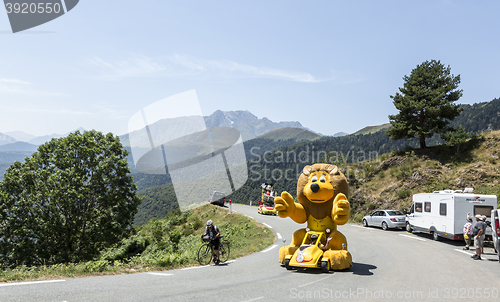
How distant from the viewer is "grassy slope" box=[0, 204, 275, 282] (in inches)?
342

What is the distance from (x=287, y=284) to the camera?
788 cm

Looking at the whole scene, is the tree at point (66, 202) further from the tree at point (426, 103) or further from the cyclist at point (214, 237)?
the tree at point (426, 103)

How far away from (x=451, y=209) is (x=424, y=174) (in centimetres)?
1619

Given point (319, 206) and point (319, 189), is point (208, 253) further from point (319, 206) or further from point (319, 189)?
point (319, 189)

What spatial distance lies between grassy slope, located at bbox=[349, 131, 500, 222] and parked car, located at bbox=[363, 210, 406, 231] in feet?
15.8

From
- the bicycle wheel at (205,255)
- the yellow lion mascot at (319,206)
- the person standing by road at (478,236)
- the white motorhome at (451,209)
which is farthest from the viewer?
the white motorhome at (451,209)

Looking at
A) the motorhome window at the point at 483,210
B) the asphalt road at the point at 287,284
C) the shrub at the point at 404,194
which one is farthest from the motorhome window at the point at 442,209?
the shrub at the point at 404,194

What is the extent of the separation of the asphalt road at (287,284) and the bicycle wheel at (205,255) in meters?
0.83

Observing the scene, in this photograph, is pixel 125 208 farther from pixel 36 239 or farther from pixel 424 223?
pixel 424 223

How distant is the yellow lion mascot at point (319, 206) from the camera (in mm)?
9789

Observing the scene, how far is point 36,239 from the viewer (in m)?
20.7

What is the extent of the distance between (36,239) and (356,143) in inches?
6658

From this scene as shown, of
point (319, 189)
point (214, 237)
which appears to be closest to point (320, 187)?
point (319, 189)

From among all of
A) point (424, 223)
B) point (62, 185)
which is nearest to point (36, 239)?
point (62, 185)
